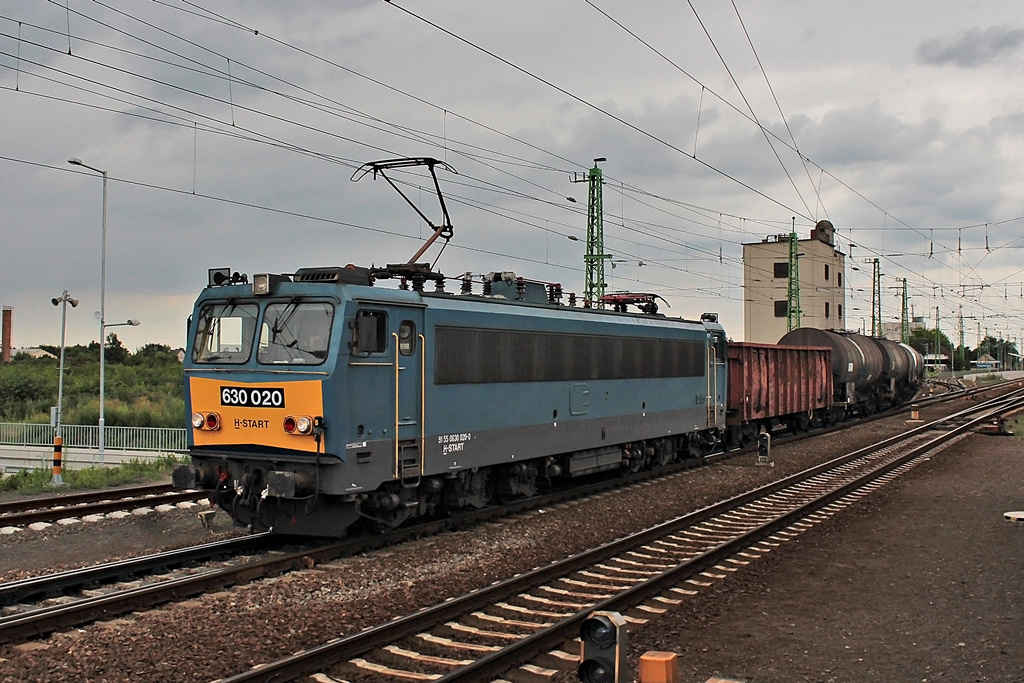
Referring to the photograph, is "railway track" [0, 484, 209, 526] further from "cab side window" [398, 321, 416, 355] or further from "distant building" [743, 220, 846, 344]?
"distant building" [743, 220, 846, 344]

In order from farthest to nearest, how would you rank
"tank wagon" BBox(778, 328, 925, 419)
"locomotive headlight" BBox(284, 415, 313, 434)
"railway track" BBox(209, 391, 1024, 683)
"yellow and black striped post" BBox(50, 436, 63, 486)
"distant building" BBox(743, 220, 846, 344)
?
"distant building" BBox(743, 220, 846, 344), "tank wagon" BBox(778, 328, 925, 419), "yellow and black striped post" BBox(50, 436, 63, 486), "locomotive headlight" BBox(284, 415, 313, 434), "railway track" BBox(209, 391, 1024, 683)

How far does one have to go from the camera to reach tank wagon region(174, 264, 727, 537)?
11297 mm

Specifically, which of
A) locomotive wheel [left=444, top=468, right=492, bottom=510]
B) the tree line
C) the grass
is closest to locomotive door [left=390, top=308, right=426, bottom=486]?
locomotive wheel [left=444, top=468, right=492, bottom=510]

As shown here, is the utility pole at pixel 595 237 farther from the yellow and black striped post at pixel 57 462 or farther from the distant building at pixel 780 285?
the distant building at pixel 780 285

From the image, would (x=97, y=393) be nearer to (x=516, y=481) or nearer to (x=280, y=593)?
(x=516, y=481)

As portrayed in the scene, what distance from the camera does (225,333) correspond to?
39.7 feet

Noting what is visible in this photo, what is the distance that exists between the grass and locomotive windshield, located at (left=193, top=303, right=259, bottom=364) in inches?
313

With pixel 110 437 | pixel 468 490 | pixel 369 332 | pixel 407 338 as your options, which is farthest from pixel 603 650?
pixel 110 437

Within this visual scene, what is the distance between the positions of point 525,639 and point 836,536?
725 centimetres

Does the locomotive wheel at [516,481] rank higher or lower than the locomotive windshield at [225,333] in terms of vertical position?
lower

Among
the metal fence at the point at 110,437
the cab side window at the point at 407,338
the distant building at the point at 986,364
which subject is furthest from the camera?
the distant building at the point at 986,364

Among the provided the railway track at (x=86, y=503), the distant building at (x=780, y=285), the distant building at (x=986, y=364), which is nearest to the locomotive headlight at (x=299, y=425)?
the railway track at (x=86, y=503)

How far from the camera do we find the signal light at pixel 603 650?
533 centimetres

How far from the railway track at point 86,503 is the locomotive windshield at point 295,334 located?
4.84 meters
